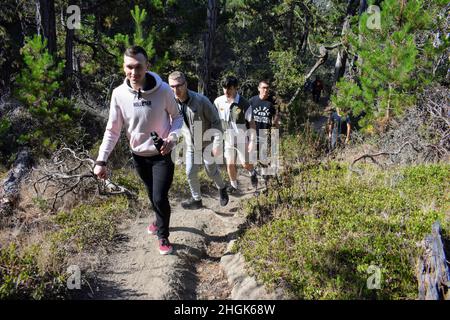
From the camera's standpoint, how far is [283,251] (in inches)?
147

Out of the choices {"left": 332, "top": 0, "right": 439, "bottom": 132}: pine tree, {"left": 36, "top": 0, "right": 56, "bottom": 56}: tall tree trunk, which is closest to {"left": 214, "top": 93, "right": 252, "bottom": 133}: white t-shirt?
{"left": 332, "top": 0, "right": 439, "bottom": 132}: pine tree

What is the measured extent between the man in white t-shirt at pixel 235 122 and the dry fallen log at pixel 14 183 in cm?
348

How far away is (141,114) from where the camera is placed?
11.4 ft

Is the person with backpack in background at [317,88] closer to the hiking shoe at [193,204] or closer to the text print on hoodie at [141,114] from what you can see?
the hiking shoe at [193,204]

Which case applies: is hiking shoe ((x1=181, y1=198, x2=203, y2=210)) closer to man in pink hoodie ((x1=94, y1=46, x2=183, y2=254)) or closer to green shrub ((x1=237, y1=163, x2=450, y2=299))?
green shrub ((x1=237, y1=163, x2=450, y2=299))

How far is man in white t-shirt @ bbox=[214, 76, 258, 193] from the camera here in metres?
5.22

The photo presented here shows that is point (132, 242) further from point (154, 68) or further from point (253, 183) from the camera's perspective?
point (154, 68)

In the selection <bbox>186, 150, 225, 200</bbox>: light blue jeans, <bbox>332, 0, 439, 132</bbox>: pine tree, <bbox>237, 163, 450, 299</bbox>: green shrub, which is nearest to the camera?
<bbox>237, 163, 450, 299</bbox>: green shrub

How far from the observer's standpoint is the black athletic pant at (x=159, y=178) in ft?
11.9

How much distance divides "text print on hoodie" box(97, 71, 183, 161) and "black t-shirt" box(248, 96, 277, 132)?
2.56 metres

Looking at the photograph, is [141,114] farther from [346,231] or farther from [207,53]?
[207,53]

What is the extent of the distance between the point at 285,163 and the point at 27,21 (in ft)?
33.4
